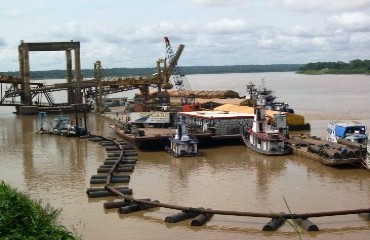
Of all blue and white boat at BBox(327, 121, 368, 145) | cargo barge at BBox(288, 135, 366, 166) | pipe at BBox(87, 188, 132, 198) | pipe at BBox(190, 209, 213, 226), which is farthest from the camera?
blue and white boat at BBox(327, 121, 368, 145)

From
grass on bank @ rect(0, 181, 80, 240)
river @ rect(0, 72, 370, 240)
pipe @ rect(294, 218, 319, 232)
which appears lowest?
river @ rect(0, 72, 370, 240)

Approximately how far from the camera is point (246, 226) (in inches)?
776

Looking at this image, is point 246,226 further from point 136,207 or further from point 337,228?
point 136,207

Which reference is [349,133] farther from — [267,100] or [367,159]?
[267,100]

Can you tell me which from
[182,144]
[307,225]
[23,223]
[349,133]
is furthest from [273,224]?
[349,133]

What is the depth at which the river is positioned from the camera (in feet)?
64.0

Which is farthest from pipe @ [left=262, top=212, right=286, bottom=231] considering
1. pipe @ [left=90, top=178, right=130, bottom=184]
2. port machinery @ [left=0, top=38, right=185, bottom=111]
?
port machinery @ [left=0, top=38, right=185, bottom=111]

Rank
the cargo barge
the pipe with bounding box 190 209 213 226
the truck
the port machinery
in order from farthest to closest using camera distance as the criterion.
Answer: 1. the port machinery
2. the truck
3. the cargo barge
4. the pipe with bounding box 190 209 213 226

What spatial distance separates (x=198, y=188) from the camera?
26094 millimetres

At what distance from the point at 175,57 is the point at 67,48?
1408 cm

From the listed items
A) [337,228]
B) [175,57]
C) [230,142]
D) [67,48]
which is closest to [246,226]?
[337,228]

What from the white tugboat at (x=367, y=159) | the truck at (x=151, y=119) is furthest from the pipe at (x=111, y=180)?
the truck at (x=151, y=119)

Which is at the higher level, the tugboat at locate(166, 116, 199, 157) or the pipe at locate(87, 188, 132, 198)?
the tugboat at locate(166, 116, 199, 157)

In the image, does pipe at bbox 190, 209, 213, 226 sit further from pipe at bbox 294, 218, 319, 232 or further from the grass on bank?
the grass on bank
